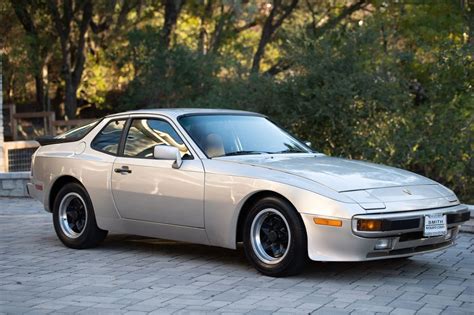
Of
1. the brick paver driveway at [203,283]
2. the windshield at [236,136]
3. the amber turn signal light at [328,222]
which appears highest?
the windshield at [236,136]

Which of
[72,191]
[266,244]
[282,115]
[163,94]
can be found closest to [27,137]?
[163,94]

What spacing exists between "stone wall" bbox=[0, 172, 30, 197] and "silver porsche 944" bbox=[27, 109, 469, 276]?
524 cm

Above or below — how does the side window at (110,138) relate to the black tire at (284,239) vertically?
above

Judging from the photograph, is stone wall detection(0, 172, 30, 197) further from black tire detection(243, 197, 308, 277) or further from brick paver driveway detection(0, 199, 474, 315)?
black tire detection(243, 197, 308, 277)

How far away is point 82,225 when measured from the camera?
8.89 m

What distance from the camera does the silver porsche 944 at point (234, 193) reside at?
6906mm

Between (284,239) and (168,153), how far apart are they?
1.42 m

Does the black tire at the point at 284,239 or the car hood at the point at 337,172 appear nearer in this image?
the black tire at the point at 284,239

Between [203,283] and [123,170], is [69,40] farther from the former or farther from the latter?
[203,283]

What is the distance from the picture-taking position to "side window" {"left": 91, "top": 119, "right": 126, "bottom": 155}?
8.72 meters

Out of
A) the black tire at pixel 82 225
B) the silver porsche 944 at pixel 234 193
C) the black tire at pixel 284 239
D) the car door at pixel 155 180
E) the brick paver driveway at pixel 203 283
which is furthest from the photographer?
the black tire at pixel 82 225

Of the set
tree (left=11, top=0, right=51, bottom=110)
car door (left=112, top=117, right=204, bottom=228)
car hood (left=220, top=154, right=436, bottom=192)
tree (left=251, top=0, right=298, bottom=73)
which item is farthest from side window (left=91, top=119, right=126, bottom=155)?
tree (left=251, top=0, right=298, bottom=73)

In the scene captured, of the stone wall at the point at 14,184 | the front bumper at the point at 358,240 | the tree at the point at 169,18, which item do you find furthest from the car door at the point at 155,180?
the tree at the point at 169,18

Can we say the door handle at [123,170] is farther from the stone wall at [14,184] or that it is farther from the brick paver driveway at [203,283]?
the stone wall at [14,184]
